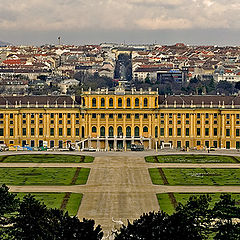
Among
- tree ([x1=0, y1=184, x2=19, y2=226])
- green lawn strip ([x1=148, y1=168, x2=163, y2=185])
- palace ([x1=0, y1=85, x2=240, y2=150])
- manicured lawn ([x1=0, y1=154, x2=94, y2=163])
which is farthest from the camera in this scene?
palace ([x1=0, y1=85, x2=240, y2=150])

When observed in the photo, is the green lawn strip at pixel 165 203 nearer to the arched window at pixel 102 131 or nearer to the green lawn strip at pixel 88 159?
the green lawn strip at pixel 88 159

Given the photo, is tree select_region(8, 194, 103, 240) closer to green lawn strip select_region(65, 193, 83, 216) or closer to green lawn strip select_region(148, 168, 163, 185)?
green lawn strip select_region(65, 193, 83, 216)

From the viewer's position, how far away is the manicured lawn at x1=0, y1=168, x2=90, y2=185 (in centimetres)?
8081

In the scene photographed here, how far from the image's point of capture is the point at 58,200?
232ft

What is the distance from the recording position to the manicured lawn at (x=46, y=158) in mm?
97312

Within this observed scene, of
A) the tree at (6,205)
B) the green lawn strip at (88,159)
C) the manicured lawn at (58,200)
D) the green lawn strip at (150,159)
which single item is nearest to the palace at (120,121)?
the green lawn strip at (150,159)

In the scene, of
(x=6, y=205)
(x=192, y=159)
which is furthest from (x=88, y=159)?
(x=6, y=205)

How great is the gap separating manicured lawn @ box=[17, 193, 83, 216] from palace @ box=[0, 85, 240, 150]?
130 feet

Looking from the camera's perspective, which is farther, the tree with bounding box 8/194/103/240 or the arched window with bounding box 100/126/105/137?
the arched window with bounding box 100/126/105/137

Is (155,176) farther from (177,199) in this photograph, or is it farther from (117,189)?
(177,199)

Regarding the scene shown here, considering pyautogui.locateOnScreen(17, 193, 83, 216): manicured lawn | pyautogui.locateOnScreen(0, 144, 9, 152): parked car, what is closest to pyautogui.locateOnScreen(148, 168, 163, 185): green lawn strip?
pyautogui.locateOnScreen(17, 193, 83, 216): manicured lawn

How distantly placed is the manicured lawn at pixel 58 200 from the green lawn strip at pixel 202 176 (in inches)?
468

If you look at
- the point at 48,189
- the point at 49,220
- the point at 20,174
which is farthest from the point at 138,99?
the point at 49,220

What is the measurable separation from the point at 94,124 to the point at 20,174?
2965cm
